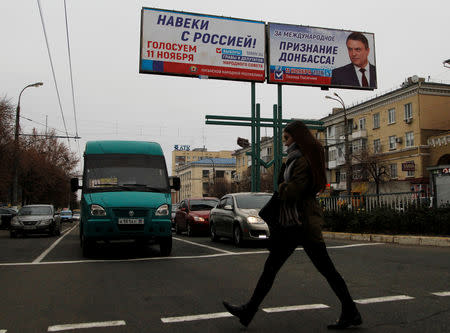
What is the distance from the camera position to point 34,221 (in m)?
21.2

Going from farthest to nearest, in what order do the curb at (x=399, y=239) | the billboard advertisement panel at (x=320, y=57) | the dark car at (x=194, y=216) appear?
the billboard advertisement panel at (x=320, y=57) < the dark car at (x=194, y=216) < the curb at (x=399, y=239)

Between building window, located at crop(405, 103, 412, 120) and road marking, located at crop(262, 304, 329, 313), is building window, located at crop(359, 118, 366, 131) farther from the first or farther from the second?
road marking, located at crop(262, 304, 329, 313)

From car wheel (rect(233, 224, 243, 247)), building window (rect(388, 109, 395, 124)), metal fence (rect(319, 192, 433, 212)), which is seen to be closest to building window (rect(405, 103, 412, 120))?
building window (rect(388, 109, 395, 124))

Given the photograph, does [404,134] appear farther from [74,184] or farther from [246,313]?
[246,313]

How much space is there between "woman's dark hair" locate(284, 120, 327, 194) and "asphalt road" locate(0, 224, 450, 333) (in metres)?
1.32

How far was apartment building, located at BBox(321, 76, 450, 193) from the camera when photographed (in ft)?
144

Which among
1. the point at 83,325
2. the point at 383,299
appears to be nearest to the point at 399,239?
the point at 383,299

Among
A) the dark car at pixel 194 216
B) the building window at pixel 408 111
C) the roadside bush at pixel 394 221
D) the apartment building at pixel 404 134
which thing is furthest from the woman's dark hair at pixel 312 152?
the building window at pixel 408 111

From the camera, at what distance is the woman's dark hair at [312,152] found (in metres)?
4.27

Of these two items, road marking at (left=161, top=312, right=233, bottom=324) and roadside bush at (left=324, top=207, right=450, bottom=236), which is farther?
roadside bush at (left=324, top=207, right=450, bottom=236)

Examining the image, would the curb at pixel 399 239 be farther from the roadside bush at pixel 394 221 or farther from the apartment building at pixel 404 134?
the apartment building at pixel 404 134

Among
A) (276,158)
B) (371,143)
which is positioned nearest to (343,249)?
(276,158)

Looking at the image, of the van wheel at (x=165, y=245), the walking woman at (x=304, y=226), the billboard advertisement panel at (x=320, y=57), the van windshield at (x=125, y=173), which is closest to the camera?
the walking woman at (x=304, y=226)

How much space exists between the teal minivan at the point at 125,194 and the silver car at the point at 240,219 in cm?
218
